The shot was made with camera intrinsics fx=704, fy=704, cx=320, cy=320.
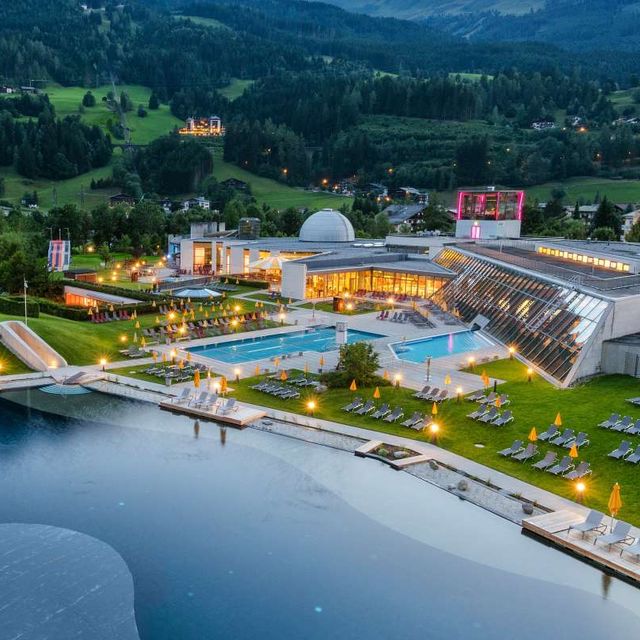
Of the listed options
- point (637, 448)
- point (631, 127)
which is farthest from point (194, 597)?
point (631, 127)

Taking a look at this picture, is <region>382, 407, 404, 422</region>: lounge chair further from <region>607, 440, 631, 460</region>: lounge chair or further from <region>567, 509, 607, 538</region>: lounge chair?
<region>567, 509, 607, 538</region>: lounge chair

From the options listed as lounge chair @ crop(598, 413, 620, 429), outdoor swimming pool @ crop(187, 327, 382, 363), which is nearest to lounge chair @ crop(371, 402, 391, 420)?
lounge chair @ crop(598, 413, 620, 429)

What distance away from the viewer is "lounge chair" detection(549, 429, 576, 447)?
2806cm

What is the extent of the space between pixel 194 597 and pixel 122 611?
70.5 inches

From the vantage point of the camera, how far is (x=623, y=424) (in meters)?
29.4

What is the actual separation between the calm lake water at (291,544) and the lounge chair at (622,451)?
263 inches

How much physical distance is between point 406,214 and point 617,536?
117 meters

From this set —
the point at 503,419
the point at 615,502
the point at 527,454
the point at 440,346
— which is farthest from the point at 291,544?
the point at 440,346

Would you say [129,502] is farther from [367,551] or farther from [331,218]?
[331,218]

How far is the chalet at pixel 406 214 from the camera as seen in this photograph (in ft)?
429

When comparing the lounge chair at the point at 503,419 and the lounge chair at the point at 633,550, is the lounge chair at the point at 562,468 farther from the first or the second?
the lounge chair at the point at 633,550

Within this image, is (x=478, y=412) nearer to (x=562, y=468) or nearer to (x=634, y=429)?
(x=634, y=429)

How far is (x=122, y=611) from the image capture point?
57.6 feet

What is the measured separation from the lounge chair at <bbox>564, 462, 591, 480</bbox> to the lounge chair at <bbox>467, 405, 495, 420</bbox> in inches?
256
